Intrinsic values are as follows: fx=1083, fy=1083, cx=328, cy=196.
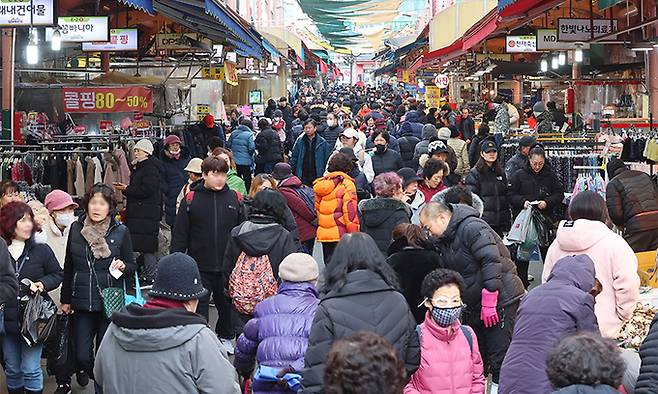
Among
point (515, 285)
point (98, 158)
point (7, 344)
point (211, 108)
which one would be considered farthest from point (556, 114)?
point (7, 344)

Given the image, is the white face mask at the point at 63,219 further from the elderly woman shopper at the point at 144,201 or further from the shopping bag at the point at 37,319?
the elderly woman shopper at the point at 144,201

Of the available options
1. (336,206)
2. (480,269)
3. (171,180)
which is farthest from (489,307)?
(171,180)

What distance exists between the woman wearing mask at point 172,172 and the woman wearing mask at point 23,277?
5.29 m

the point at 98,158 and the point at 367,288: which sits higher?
the point at 98,158

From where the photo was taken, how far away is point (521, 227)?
11430 millimetres

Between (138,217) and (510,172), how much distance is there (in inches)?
175

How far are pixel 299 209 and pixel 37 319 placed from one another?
4.05m

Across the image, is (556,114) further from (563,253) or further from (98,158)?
(563,253)

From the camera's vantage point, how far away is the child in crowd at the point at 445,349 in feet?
19.5

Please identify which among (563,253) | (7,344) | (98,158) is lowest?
(7,344)

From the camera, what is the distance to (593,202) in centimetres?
730

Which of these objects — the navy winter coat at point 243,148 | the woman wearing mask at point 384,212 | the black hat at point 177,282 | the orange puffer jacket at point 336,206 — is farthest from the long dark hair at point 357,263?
the navy winter coat at point 243,148

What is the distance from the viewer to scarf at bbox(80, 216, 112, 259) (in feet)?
26.2

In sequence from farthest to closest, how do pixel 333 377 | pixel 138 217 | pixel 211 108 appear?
pixel 211 108, pixel 138 217, pixel 333 377
